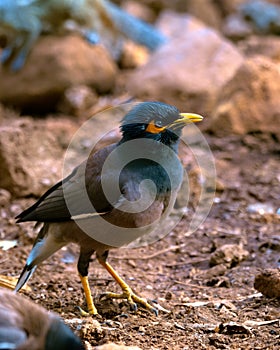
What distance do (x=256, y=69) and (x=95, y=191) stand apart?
4325 mm

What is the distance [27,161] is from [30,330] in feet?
13.5

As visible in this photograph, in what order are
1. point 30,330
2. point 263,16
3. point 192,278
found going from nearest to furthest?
1. point 30,330
2. point 192,278
3. point 263,16

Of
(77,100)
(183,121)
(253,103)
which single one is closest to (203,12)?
(77,100)

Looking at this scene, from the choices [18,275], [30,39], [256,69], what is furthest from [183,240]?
[30,39]

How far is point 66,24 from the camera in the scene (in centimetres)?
1212

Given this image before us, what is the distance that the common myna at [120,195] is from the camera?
5.16 meters

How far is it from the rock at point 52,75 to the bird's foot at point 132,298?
604 centimetres

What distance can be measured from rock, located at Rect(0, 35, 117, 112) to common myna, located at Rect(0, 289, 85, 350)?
7.51m

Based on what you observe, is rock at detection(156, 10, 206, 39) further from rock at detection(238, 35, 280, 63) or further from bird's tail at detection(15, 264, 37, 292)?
bird's tail at detection(15, 264, 37, 292)

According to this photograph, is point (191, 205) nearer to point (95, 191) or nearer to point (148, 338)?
point (95, 191)

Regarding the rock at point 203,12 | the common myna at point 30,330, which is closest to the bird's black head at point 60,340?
the common myna at point 30,330

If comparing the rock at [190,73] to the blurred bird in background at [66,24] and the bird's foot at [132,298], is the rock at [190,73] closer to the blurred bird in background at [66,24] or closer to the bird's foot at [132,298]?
the blurred bird in background at [66,24]

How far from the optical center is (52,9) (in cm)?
1238

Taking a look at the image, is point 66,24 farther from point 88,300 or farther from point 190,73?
point 88,300
